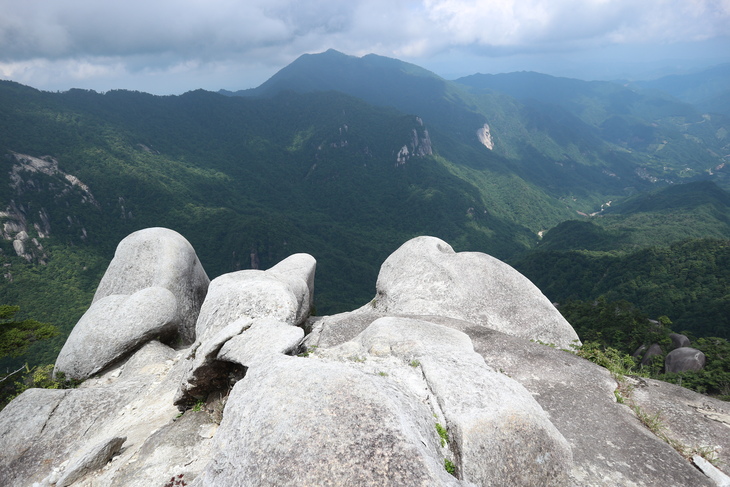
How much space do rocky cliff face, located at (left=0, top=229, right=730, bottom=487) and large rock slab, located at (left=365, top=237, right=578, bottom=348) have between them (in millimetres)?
110

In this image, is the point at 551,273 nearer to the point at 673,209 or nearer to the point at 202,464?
the point at 202,464

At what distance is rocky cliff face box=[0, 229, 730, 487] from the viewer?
7.27 m

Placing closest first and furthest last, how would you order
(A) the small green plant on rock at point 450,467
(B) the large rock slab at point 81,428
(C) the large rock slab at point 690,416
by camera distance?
(A) the small green plant on rock at point 450,467 → (C) the large rock slab at point 690,416 → (B) the large rock slab at point 81,428

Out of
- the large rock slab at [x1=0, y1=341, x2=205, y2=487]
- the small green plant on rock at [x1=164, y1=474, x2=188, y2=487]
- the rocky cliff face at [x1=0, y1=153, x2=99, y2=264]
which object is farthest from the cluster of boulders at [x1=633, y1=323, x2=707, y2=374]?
the rocky cliff face at [x1=0, y1=153, x2=99, y2=264]

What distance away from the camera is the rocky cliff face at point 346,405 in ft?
23.9

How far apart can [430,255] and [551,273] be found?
93.7m

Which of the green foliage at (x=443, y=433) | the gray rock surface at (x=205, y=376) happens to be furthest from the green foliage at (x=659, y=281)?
the gray rock surface at (x=205, y=376)

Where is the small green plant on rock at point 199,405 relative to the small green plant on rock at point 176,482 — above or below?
below

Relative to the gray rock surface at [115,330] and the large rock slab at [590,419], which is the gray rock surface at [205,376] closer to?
the large rock slab at [590,419]

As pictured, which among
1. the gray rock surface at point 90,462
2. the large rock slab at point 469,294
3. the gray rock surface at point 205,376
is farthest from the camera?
the large rock slab at point 469,294

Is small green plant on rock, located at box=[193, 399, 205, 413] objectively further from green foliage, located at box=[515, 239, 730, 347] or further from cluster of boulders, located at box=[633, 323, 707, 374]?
green foliage, located at box=[515, 239, 730, 347]

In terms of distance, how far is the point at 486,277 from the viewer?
2142 cm

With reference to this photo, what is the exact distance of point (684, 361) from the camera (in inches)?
1216

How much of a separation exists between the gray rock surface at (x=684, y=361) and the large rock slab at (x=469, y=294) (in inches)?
795
